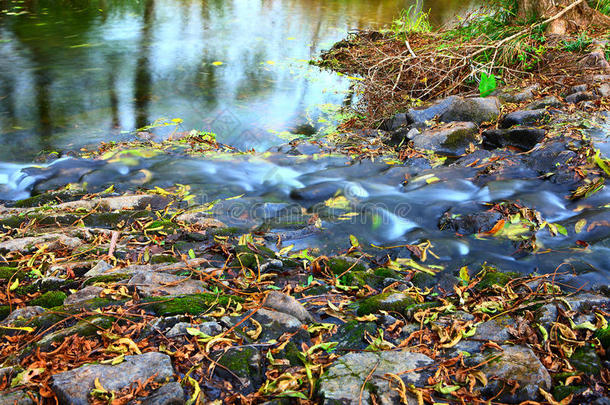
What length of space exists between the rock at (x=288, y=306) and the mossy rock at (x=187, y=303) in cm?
19

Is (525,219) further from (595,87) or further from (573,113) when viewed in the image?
(595,87)

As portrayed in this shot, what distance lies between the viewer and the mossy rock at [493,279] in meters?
2.77

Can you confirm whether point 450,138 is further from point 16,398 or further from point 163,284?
point 16,398

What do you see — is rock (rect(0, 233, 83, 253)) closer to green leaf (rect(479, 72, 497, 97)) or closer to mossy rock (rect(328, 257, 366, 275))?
mossy rock (rect(328, 257, 366, 275))

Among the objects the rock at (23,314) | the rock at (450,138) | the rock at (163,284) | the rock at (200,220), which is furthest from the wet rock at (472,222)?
the rock at (23,314)

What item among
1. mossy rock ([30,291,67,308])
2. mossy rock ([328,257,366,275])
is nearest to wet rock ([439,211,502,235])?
mossy rock ([328,257,366,275])

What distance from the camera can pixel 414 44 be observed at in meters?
8.52

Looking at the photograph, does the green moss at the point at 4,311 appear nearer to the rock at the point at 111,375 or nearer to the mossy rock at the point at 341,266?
the rock at the point at 111,375

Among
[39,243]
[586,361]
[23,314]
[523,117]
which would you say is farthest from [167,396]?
[523,117]

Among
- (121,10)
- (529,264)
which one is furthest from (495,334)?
(121,10)

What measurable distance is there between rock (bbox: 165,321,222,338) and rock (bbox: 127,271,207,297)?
0.36m

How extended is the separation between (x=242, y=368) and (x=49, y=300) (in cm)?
125

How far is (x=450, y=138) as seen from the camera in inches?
218

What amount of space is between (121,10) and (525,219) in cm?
1511
